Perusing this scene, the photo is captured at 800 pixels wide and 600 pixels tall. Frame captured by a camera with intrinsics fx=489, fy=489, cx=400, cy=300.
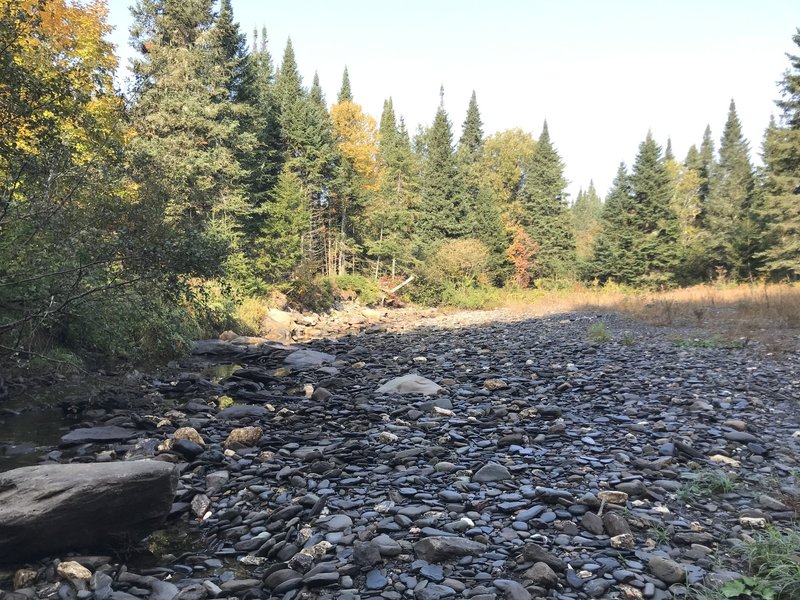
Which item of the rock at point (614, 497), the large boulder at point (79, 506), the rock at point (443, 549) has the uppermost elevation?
the large boulder at point (79, 506)

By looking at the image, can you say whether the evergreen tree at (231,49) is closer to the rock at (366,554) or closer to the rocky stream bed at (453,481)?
the rocky stream bed at (453,481)

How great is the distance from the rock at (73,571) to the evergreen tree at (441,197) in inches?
1364

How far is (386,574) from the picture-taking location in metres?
2.88

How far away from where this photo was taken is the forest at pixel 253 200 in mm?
5863

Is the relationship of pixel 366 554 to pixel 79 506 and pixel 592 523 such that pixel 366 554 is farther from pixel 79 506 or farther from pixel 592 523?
pixel 79 506

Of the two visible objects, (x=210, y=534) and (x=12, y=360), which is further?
(x=12, y=360)

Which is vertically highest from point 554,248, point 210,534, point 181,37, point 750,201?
point 181,37

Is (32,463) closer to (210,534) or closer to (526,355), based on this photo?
(210,534)

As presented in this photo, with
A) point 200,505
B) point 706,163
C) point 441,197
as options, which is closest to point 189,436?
point 200,505

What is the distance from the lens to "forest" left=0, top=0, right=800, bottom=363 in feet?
19.2

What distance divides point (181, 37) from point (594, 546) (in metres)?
26.2

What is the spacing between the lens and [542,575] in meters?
2.70

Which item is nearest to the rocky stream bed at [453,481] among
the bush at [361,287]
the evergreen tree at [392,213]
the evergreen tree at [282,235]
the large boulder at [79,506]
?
the large boulder at [79,506]

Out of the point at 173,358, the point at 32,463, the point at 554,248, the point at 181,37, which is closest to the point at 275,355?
the point at 173,358
